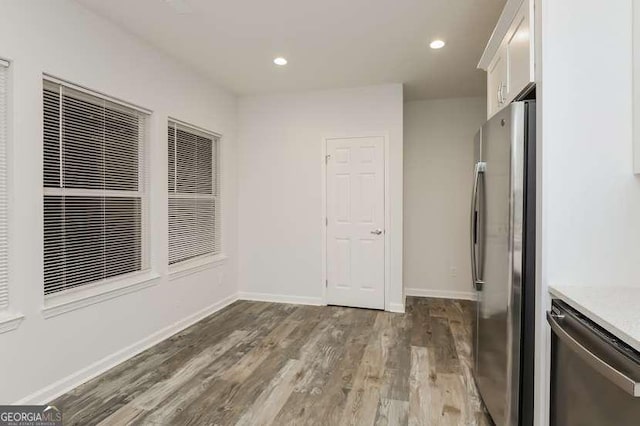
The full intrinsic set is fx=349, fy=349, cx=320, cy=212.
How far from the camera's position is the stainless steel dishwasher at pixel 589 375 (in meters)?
1.02

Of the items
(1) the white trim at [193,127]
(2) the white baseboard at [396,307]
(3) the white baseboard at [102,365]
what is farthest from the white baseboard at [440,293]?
(1) the white trim at [193,127]

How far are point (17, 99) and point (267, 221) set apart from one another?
2.89 m

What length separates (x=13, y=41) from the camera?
2.12 metres

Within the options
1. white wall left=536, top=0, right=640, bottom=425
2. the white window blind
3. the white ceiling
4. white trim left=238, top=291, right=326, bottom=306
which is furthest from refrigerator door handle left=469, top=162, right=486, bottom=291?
the white window blind

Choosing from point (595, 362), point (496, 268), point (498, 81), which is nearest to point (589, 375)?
A: point (595, 362)

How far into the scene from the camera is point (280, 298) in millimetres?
4641

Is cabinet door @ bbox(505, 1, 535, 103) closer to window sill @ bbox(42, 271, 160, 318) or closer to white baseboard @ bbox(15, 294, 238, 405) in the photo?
window sill @ bbox(42, 271, 160, 318)

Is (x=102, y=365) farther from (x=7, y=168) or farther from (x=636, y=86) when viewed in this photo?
(x=636, y=86)

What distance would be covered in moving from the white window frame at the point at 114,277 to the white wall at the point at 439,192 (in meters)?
3.37

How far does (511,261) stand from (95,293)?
2841mm

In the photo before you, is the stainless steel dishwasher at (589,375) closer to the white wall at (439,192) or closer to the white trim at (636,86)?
the white trim at (636,86)

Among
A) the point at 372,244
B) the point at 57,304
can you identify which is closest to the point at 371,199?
the point at 372,244

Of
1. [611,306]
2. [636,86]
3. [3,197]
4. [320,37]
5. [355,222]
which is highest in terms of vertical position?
[320,37]

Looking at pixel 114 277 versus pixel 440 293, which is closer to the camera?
pixel 114 277
